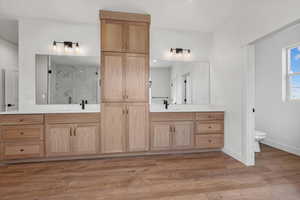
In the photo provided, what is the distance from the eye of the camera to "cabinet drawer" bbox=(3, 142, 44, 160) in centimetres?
248

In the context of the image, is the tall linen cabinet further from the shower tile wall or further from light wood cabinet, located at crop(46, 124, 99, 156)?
the shower tile wall

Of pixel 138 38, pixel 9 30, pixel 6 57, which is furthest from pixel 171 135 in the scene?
pixel 6 57

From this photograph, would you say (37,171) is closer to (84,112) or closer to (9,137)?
(9,137)

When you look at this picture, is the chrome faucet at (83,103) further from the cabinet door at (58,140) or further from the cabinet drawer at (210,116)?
the cabinet drawer at (210,116)

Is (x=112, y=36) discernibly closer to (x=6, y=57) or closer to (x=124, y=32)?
(x=124, y=32)

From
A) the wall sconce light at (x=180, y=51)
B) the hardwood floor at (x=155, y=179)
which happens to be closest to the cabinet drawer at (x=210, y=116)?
the hardwood floor at (x=155, y=179)

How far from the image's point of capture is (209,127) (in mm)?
3055

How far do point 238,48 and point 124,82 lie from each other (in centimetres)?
194

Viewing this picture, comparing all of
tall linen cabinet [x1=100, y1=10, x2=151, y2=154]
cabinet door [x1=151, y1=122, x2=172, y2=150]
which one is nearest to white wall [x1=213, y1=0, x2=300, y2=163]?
cabinet door [x1=151, y1=122, x2=172, y2=150]

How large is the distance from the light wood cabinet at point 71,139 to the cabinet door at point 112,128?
0.13 metres

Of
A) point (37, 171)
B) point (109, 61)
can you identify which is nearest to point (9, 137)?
point (37, 171)

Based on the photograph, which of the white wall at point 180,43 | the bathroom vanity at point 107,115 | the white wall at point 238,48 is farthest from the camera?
the white wall at point 180,43

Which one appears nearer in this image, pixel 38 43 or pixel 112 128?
pixel 112 128

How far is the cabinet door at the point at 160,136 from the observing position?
2.91m
